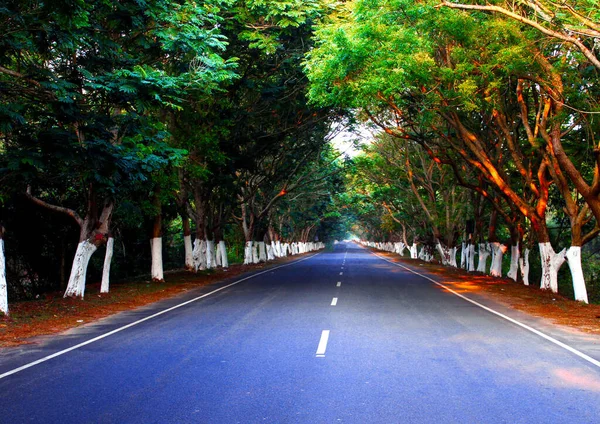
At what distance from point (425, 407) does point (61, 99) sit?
8.44 metres

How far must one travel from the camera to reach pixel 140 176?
43.4 ft

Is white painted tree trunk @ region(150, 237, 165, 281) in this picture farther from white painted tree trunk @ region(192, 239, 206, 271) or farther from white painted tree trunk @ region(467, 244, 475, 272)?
white painted tree trunk @ region(467, 244, 475, 272)

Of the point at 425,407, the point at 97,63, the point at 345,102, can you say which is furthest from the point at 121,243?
the point at 425,407

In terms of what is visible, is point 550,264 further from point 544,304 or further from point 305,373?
point 305,373

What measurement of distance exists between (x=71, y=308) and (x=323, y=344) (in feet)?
28.5

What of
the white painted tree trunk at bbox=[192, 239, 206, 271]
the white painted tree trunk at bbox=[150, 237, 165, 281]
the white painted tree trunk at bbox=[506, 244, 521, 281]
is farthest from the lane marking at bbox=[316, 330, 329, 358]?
the white painted tree trunk at bbox=[192, 239, 206, 271]

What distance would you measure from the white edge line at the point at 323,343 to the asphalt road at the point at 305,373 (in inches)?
1.2

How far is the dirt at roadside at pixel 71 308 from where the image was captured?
1162cm

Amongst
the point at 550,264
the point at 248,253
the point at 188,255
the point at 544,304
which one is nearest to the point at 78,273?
the point at 188,255

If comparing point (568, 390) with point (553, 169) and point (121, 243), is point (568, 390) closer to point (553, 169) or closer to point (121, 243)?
point (553, 169)

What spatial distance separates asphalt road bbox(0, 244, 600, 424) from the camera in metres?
5.82

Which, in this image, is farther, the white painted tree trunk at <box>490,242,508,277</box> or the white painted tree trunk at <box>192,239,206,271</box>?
the white painted tree trunk at <box>490,242,508,277</box>

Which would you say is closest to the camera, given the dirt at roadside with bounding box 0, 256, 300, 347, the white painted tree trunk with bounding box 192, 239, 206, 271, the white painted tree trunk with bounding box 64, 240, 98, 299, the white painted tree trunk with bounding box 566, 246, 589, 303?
the dirt at roadside with bounding box 0, 256, 300, 347

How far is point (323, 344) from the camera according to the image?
945 cm
